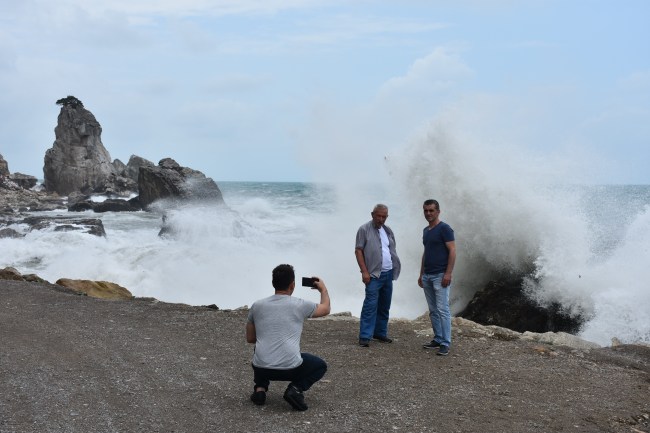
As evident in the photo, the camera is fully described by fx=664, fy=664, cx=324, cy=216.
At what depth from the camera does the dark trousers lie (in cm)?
503

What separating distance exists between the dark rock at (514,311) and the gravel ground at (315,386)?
8.89 ft

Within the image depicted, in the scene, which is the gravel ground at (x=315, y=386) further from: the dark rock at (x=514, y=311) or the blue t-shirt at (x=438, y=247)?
the dark rock at (x=514, y=311)

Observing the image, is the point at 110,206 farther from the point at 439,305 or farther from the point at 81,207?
the point at 439,305

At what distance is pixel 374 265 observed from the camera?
7.42 metres

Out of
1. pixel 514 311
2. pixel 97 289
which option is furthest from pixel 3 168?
pixel 514 311

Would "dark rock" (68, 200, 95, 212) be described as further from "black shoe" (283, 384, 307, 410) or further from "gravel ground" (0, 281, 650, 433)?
"black shoe" (283, 384, 307, 410)

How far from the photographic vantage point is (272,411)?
5074mm

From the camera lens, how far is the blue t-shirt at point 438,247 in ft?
23.3

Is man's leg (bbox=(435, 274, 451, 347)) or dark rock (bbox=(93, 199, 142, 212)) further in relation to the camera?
dark rock (bbox=(93, 199, 142, 212))

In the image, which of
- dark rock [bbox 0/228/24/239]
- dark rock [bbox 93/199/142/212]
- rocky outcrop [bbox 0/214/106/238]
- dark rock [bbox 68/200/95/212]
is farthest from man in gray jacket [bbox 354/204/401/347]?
dark rock [bbox 68/200/95/212]

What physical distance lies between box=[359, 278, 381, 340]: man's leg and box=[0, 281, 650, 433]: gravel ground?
182mm

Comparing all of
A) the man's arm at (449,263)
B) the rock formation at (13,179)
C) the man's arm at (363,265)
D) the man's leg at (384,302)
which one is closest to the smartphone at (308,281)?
the man's arm at (363,265)

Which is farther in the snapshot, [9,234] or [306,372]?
[9,234]

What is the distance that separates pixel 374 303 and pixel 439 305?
750 millimetres
